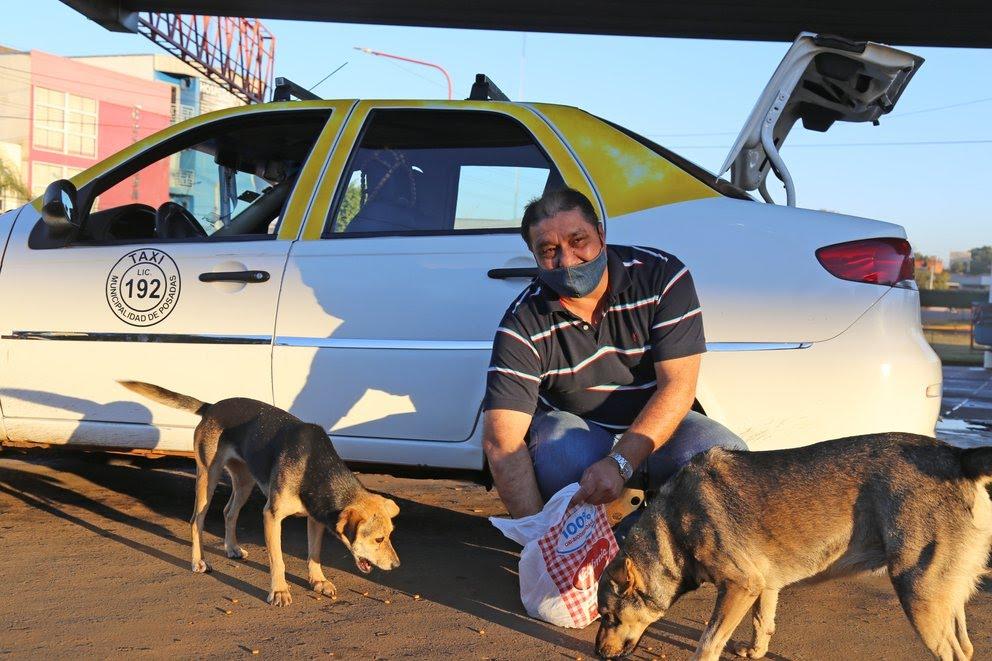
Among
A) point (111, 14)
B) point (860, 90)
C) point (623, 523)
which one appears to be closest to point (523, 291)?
point (623, 523)

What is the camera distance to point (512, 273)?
3873 millimetres

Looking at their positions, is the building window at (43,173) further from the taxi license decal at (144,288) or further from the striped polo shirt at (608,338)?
the striped polo shirt at (608,338)

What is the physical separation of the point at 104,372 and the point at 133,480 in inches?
60.5

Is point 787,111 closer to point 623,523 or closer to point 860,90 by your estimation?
point 860,90

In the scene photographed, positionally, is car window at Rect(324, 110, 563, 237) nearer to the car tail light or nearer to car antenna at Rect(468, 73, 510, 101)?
car antenna at Rect(468, 73, 510, 101)

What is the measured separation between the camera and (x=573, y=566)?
10.7 ft

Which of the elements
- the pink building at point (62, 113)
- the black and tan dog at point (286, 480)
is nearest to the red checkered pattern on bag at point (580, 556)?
the black and tan dog at point (286, 480)

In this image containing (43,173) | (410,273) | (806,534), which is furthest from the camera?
(43,173)

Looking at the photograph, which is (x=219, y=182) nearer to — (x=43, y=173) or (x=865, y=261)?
(x=865, y=261)

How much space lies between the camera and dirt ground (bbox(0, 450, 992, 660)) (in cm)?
311

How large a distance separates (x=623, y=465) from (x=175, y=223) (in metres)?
2.67

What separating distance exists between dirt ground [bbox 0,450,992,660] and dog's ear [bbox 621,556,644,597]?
1.01ft

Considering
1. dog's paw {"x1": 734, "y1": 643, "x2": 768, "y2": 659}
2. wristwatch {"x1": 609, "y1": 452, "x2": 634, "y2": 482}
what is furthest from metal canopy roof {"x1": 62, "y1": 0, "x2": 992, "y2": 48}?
dog's paw {"x1": 734, "y1": 643, "x2": 768, "y2": 659}

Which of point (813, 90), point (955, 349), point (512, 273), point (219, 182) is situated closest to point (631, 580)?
point (512, 273)
